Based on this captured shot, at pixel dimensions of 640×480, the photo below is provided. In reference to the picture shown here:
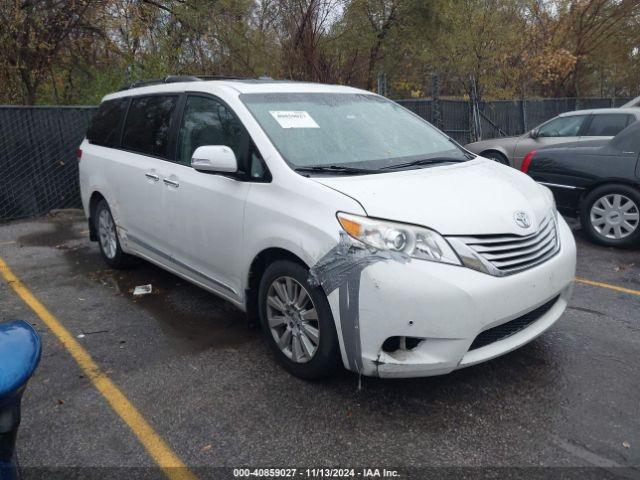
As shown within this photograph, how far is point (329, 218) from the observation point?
9.89 ft

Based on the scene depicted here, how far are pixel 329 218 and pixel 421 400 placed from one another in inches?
45.7

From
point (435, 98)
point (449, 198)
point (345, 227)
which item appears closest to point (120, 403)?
point (345, 227)

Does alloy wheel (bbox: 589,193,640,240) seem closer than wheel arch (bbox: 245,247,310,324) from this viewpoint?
No

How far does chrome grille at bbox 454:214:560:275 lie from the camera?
2893 mm

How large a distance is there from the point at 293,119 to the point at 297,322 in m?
1.40

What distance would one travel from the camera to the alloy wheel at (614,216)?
6238 millimetres

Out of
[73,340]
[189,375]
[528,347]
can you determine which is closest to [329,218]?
[189,375]

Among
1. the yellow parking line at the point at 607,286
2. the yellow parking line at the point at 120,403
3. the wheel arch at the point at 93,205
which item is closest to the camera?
the yellow parking line at the point at 120,403

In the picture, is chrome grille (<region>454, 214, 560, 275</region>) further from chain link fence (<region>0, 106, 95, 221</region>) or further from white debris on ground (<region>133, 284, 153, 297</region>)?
chain link fence (<region>0, 106, 95, 221</region>)

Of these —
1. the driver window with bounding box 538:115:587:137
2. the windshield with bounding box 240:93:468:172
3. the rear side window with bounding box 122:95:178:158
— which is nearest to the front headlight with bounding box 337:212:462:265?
the windshield with bounding box 240:93:468:172

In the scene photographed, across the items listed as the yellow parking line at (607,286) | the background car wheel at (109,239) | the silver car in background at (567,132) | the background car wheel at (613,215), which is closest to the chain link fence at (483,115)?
the silver car in background at (567,132)

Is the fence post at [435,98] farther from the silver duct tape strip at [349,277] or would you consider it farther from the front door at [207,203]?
the silver duct tape strip at [349,277]

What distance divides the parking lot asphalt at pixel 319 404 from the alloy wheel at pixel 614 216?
6.76ft

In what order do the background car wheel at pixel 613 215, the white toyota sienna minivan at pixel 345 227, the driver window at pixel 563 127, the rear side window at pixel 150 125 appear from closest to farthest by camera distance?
the white toyota sienna minivan at pixel 345 227
the rear side window at pixel 150 125
the background car wheel at pixel 613 215
the driver window at pixel 563 127
